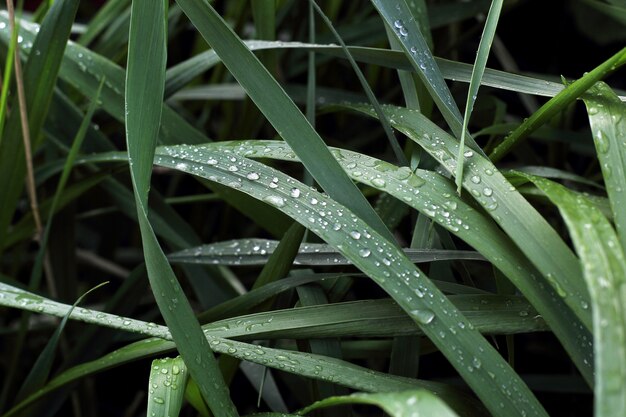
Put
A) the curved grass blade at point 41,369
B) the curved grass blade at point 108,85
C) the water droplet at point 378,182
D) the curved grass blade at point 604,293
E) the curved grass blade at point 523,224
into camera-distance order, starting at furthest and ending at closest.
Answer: the curved grass blade at point 108,85, the curved grass blade at point 41,369, the water droplet at point 378,182, the curved grass blade at point 523,224, the curved grass blade at point 604,293

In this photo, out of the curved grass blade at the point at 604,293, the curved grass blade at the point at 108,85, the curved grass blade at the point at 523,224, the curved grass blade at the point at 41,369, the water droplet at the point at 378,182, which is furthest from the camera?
the curved grass blade at the point at 108,85

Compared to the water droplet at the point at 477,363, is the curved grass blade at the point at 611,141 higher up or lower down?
higher up

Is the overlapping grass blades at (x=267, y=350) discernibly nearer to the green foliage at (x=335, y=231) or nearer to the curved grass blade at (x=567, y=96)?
the green foliage at (x=335, y=231)

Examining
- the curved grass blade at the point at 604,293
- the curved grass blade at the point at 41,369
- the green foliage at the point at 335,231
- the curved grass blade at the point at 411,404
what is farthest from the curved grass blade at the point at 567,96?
the curved grass blade at the point at 41,369

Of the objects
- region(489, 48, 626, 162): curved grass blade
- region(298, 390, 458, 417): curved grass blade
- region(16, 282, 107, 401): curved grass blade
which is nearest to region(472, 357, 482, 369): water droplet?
region(298, 390, 458, 417): curved grass blade

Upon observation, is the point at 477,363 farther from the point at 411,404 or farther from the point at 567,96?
the point at 567,96

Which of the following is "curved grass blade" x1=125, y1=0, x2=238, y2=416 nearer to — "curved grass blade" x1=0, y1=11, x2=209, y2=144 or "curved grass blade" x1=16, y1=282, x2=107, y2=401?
"curved grass blade" x1=16, y1=282, x2=107, y2=401
